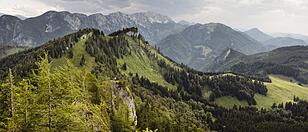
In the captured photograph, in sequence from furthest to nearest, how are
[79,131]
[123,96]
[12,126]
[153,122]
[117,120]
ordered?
[153,122] < [123,96] < [117,120] < [79,131] < [12,126]

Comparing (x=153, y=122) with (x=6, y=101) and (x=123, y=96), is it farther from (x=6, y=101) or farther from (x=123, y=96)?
(x=6, y=101)

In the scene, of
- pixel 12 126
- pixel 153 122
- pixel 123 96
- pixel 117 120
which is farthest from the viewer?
pixel 153 122

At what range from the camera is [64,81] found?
4259 cm

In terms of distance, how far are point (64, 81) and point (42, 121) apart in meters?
5.54

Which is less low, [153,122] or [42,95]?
[42,95]

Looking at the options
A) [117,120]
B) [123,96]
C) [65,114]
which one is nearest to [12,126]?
[65,114]

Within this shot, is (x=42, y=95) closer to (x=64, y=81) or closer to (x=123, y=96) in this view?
(x=64, y=81)

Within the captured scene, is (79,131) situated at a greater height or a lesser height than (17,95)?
lesser

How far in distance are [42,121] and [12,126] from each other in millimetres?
3337

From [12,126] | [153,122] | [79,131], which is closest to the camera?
[12,126]

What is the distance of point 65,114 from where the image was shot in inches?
1561

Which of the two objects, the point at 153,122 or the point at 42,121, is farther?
the point at 153,122

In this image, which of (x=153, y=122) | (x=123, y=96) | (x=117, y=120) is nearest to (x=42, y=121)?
(x=117, y=120)

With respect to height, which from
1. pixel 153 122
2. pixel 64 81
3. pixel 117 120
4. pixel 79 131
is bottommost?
pixel 153 122
